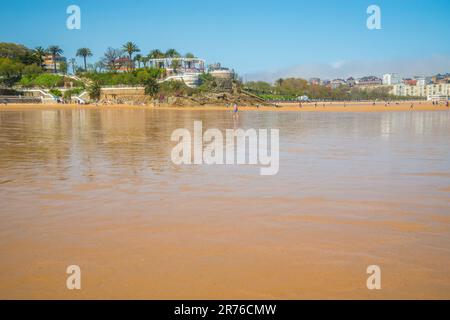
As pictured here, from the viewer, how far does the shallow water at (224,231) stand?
12.3 feet

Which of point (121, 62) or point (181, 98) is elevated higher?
point (121, 62)

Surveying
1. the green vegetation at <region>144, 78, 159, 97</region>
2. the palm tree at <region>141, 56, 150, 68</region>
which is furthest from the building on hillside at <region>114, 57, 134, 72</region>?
the green vegetation at <region>144, 78, 159, 97</region>

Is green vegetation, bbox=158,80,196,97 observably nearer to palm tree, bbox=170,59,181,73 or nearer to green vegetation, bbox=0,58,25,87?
palm tree, bbox=170,59,181,73

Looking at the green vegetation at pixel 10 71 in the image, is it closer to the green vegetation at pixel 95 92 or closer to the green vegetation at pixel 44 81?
the green vegetation at pixel 44 81

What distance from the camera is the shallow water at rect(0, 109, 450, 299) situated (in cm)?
374

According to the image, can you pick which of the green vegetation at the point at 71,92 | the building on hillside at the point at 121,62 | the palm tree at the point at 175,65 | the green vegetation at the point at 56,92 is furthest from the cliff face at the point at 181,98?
the building on hillside at the point at 121,62

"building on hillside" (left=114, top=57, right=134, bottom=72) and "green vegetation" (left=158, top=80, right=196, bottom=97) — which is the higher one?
"building on hillside" (left=114, top=57, right=134, bottom=72)

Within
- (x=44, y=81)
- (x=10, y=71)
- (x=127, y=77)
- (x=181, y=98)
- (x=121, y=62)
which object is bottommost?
(x=181, y=98)

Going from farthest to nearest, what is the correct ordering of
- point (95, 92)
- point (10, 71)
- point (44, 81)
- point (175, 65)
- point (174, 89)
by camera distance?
point (175, 65) → point (10, 71) → point (44, 81) → point (95, 92) → point (174, 89)

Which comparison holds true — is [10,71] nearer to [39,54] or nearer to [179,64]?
[39,54]

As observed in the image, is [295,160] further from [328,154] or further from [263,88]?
[263,88]

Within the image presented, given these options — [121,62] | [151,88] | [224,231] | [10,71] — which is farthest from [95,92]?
[224,231]

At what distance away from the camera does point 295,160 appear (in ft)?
36.7

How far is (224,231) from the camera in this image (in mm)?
5168
